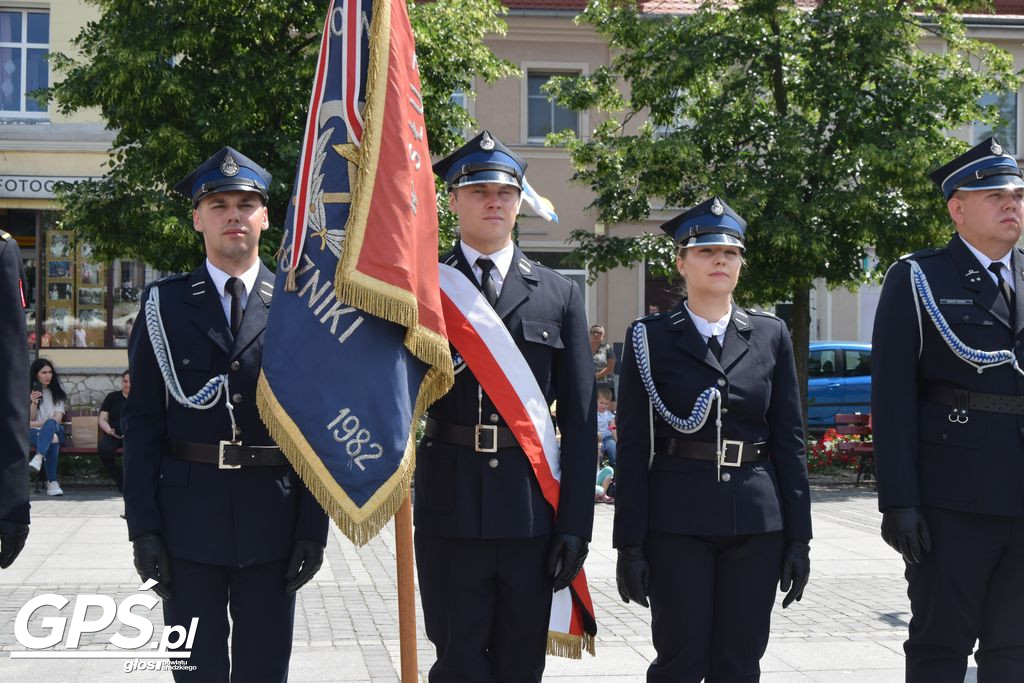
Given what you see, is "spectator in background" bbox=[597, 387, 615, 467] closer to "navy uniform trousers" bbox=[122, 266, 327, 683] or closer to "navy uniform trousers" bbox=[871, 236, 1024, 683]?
"navy uniform trousers" bbox=[871, 236, 1024, 683]

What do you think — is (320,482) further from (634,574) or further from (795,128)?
(795,128)

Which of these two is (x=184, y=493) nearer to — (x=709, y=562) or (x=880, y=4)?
(x=709, y=562)

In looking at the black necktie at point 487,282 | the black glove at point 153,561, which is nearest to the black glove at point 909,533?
the black necktie at point 487,282

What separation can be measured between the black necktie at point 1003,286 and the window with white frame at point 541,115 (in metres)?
20.9

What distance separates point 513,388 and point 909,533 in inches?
61.0

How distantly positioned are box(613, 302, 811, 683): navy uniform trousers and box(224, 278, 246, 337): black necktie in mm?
1452

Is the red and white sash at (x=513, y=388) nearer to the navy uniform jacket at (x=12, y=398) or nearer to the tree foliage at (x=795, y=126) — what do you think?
the navy uniform jacket at (x=12, y=398)

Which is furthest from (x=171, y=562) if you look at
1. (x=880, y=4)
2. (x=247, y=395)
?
(x=880, y=4)

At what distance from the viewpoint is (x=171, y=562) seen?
4051 millimetres

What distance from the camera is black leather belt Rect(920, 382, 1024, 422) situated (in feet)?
14.5

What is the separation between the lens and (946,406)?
4.49 metres

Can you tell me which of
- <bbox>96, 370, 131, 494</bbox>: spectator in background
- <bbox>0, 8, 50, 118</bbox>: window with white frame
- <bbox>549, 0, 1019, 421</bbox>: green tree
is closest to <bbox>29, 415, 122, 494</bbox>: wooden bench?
<bbox>96, 370, 131, 494</bbox>: spectator in background

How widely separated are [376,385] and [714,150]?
1313 centimetres

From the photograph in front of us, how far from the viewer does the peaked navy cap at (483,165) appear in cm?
425
